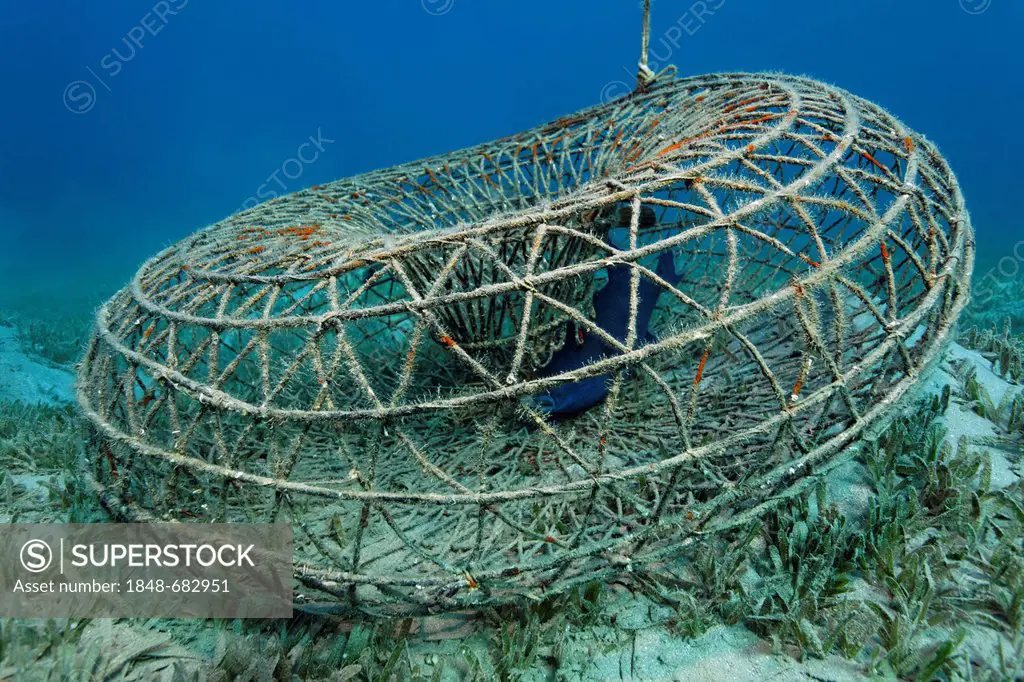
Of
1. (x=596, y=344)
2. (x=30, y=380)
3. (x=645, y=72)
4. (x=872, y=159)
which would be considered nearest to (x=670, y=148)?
(x=872, y=159)

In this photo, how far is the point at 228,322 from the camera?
7.86 ft

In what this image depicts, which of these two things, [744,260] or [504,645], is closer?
[504,645]

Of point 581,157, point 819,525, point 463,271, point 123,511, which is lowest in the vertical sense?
point 819,525

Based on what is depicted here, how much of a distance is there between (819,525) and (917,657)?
785mm

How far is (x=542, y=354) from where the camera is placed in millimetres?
4113

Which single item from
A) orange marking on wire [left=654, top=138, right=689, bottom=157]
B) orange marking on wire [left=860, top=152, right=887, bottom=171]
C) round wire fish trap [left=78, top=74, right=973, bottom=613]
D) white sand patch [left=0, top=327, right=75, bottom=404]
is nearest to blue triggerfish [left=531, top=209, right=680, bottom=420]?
round wire fish trap [left=78, top=74, right=973, bottom=613]

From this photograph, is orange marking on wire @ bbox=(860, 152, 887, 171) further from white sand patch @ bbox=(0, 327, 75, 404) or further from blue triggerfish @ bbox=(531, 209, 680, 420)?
white sand patch @ bbox=(0, 327, 75, 404)

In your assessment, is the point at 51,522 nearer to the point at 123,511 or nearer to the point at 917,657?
the point at 123,511

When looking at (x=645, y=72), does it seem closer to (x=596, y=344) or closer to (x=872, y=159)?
(x=872, y=159)

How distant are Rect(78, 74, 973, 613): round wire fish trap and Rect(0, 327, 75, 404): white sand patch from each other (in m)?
3.88

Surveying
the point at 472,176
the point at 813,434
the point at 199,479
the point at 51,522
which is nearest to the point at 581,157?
the point at 472,176

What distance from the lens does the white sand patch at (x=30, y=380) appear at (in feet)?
21.4

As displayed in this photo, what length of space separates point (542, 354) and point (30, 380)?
23.1 feet

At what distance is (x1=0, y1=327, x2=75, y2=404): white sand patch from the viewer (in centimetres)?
651
